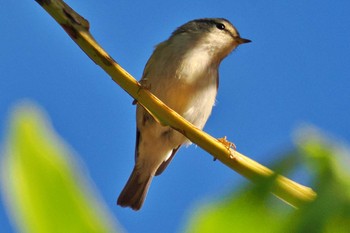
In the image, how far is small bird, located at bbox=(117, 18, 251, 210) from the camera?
518 centimetres

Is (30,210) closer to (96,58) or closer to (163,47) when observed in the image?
(96,58)

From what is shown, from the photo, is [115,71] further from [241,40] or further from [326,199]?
[241,40]

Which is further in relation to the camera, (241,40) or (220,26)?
(220,26)

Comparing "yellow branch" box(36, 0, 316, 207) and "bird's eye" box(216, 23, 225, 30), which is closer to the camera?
"yellow branch" box(36, 0, 316, 207)

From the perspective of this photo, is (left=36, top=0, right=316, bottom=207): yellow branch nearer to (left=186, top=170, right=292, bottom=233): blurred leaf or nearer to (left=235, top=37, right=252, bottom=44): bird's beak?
(left=186, top=170, right=292, bottom=233): blurred leaf

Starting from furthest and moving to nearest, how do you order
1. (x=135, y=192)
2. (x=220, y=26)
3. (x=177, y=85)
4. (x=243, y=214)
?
(x=220, y=26), (x=135, y=192), (x=177, y=85), (x=243, y=214)

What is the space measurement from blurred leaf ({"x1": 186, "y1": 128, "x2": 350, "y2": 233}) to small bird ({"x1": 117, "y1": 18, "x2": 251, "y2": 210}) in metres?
4.47

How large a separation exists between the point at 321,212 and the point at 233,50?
5784 mm

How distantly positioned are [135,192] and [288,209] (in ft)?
19.2

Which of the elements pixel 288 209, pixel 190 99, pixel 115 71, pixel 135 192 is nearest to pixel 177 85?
pixel 190 99

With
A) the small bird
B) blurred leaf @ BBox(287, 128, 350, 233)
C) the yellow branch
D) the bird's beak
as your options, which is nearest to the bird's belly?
the small bird

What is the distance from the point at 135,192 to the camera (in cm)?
615

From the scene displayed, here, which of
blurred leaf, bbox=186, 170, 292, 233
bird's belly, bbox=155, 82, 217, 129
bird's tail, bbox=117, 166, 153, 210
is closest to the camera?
blurred leaf, bbox=186, 170, 292, 233

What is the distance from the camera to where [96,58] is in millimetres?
1310
